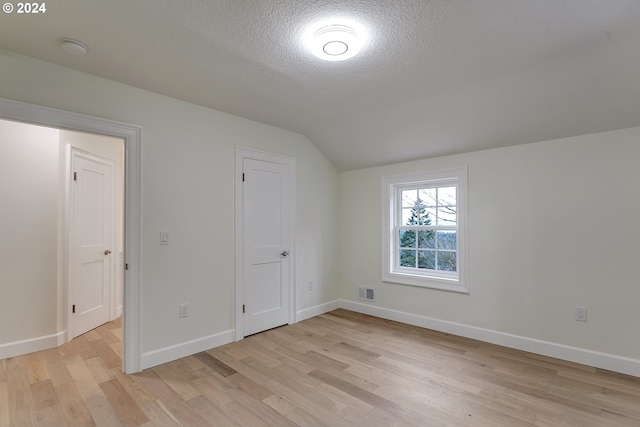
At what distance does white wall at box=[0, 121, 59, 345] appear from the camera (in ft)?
A: 9.57

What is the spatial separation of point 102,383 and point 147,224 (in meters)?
1.27

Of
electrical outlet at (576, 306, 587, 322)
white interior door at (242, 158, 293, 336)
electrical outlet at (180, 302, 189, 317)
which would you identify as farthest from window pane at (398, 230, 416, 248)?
electrical outlet at (180, 302, 189, 317)

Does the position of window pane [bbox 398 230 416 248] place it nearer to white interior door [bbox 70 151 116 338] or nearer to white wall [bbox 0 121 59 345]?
white interior door [bbox 70 151 116 338]

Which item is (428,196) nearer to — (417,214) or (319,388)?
(417,214)

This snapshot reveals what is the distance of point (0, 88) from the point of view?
209 cm

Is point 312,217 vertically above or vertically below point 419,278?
above

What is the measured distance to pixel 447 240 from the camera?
368 cm

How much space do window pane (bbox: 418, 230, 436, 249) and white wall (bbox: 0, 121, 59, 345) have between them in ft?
13.3

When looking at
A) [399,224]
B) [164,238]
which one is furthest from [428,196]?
[164,238]

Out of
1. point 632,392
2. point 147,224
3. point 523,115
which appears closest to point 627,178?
point 523,115

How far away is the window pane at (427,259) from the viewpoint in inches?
150

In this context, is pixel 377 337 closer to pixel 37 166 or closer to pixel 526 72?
pixel 526 72

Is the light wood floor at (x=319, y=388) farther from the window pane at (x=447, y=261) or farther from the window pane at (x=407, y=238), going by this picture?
the window pane at (x=407, y=238)

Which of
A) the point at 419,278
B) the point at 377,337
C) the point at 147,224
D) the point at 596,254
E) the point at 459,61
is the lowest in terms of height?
the point at 377,337
